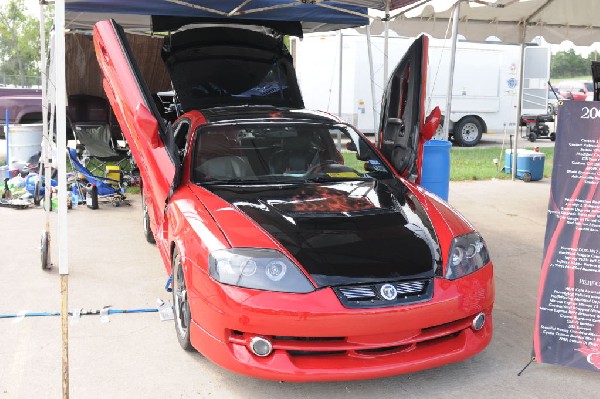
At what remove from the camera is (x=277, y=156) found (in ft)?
15.4

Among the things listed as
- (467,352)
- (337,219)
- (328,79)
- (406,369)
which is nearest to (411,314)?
(406,369)

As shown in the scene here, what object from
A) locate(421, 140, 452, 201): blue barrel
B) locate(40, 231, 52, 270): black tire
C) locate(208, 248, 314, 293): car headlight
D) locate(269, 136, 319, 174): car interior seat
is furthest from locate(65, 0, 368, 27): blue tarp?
locate(208, 248, 314, 293): car headlight

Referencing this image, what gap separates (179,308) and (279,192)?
3.24 ft

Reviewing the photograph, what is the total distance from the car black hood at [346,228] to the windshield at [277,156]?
0.67ft

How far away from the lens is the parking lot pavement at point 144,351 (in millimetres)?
3466

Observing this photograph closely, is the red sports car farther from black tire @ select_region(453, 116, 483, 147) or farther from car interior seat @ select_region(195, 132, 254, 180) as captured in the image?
black tire @ select_region(453, 116, 483, 147)

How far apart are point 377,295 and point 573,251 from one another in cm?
122

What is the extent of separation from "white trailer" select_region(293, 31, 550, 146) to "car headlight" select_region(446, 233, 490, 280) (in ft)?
41.3

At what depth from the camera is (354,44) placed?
16.9 m

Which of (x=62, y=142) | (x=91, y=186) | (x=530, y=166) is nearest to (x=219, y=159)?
(x=62, y=142)

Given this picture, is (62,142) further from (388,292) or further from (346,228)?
(388,292)

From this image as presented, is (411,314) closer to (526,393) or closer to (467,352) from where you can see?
(467,352)

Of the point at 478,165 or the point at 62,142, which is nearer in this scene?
the point at 62,142

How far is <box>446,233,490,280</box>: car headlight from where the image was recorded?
3.50m
